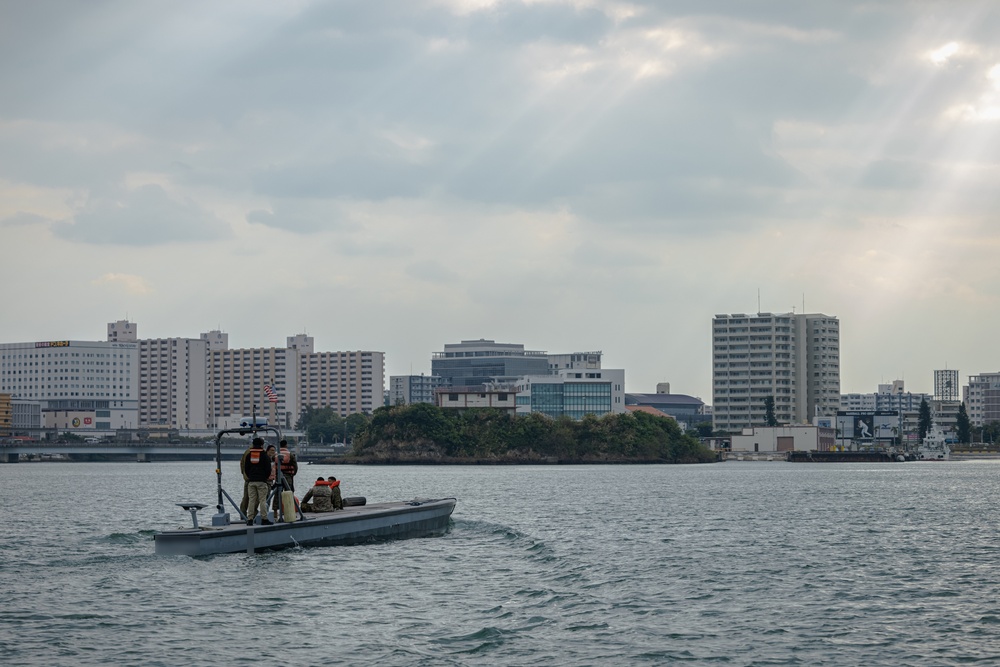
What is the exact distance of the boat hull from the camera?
125ft

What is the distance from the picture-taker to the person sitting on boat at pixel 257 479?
39.4 meters

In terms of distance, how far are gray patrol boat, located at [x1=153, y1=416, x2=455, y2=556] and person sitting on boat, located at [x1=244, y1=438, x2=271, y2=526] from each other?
1.24 feet

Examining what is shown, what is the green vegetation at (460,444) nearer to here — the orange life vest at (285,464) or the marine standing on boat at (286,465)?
the marine standing on boat at (286,465)

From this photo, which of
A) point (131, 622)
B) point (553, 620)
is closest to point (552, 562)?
point (553, 620)

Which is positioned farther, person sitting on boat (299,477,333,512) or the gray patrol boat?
person sitting on boat (299,477,333,512)

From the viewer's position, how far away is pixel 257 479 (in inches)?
1553

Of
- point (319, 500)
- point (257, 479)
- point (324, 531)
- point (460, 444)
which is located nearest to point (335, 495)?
point (319, 500)

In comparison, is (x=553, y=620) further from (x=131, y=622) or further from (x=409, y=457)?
(x=409, y=457)

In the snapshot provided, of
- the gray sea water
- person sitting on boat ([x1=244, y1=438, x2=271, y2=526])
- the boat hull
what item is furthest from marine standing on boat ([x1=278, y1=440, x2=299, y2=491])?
the gray sea water

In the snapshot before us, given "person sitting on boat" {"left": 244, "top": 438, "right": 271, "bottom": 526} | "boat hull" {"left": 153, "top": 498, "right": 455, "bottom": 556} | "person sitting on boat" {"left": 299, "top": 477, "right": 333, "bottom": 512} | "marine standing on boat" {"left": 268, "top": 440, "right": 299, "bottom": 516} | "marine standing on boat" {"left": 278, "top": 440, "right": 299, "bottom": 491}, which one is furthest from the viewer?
"person sitting on boat" {"left": 299, "top": 477, "right": 333, "bottom": 512}

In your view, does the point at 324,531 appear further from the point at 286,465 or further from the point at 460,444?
the point at 460,444

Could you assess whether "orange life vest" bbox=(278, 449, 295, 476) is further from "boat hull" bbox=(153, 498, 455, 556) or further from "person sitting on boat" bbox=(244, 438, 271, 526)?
"boat hull" bbox=(153, 498, 455, 556)

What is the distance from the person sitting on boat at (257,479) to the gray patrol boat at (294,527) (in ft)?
1.24

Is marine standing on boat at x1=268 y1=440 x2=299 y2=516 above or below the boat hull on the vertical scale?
above
